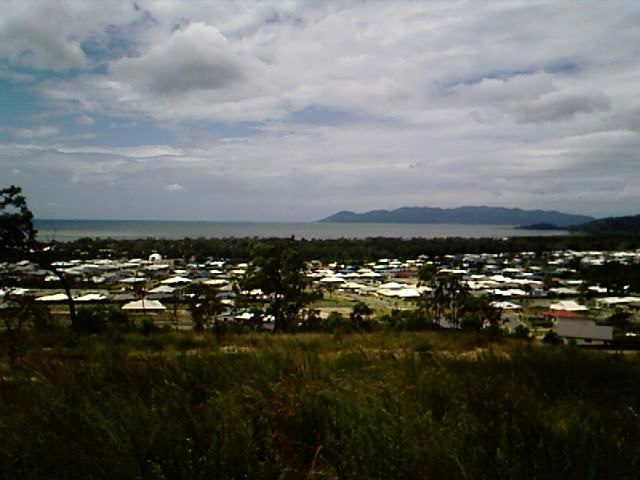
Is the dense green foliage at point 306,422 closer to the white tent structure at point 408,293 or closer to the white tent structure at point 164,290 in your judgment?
the white tent structure at point 164,290

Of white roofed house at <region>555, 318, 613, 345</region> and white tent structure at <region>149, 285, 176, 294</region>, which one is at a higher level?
white roofed house at <region>555, 318, 613, 345</region>

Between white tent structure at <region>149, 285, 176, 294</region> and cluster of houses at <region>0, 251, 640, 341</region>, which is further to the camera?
white tent structure at <region>149, 285, 176, 294</region>

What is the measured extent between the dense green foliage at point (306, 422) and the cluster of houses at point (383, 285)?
40.7 feet

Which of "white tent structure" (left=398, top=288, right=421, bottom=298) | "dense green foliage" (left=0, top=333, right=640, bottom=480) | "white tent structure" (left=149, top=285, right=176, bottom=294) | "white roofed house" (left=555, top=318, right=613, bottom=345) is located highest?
"dense green foliage" (left=0, top=333, right=640, bottom=480)

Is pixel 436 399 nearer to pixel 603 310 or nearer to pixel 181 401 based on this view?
pixel 181 401

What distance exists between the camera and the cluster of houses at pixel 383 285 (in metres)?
25.7

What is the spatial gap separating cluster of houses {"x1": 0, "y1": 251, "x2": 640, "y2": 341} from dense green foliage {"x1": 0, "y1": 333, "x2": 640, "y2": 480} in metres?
12.4

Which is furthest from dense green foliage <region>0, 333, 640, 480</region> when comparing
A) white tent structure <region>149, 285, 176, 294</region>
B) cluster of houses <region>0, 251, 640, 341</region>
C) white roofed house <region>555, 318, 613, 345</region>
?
white tent structure <region>149, 285, 176, 294</region>

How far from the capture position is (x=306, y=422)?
314 cm

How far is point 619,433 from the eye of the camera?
289 centimetres

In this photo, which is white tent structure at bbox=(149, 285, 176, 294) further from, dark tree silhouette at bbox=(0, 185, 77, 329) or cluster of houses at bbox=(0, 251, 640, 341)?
dark tree silhouette at bbox=(0, 185, 77, 329)

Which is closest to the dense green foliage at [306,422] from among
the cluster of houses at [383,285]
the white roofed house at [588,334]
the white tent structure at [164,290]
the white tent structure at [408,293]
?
the cluster of houses at [383,285]

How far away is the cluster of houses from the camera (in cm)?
2570

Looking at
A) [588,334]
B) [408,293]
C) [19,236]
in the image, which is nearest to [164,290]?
[408,293]
